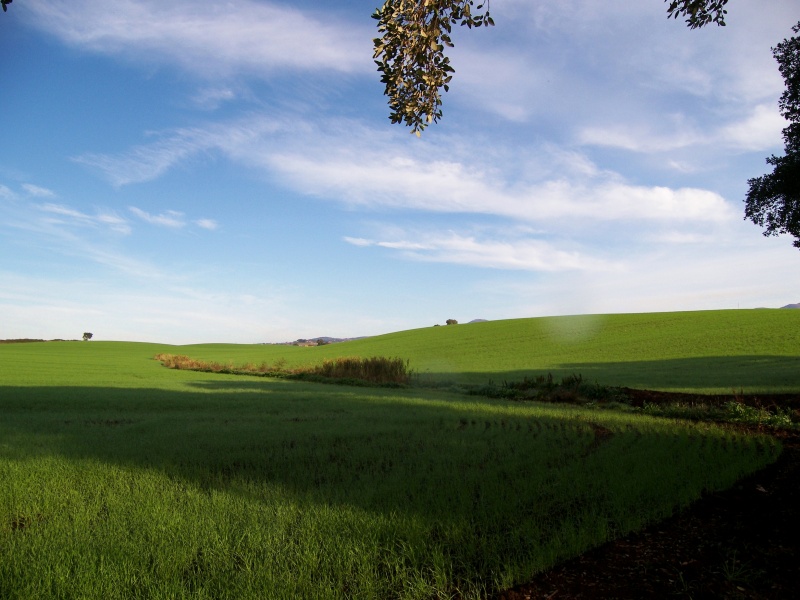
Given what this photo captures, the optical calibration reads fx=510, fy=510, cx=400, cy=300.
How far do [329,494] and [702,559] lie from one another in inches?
162

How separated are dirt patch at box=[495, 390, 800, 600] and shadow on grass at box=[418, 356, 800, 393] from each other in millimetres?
14053

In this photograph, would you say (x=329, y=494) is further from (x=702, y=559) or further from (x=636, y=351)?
(x=636, y=351)

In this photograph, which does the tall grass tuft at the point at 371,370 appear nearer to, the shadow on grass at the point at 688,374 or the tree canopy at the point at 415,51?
the shadow on grass at the point at 688,374

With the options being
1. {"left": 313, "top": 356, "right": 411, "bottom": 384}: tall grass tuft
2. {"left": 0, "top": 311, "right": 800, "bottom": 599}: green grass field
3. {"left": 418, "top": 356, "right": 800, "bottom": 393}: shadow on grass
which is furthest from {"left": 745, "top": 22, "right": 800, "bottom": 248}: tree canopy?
{"left": 313, "top": 356, "right": 411, "bottom": 384}: tall grass tuft

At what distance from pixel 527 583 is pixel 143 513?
4.22m

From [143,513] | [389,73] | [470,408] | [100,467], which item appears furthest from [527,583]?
[470,408]

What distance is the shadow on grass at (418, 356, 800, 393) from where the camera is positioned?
2164 centimetres

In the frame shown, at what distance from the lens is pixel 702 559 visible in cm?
497

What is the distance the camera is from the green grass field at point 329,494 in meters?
4.41

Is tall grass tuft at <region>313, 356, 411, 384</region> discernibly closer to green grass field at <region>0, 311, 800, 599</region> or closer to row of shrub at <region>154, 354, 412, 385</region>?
row of shrub at <region>154, 354, 412, 385</region>

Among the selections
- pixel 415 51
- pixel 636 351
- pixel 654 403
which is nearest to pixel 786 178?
pixel 654 403

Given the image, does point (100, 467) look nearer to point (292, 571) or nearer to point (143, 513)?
point (143, 513)

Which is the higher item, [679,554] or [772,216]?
[772,216]

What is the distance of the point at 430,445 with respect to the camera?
9734mm
